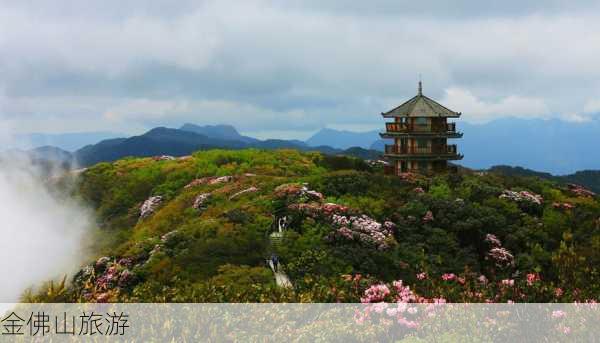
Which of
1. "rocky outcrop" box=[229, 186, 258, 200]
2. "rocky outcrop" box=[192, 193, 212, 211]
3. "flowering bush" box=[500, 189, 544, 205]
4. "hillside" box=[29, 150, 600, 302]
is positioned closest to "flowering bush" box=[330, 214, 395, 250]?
"hillside" box=[29, 150, 600, 302]

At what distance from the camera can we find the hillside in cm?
1446

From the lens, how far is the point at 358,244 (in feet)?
78.2

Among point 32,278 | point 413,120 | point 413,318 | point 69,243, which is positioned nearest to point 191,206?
point 32,278

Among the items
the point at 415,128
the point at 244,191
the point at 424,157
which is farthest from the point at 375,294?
the point at 415,128

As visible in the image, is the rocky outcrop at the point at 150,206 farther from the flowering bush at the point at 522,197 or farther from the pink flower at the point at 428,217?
the flowering bush at the point at 522,197

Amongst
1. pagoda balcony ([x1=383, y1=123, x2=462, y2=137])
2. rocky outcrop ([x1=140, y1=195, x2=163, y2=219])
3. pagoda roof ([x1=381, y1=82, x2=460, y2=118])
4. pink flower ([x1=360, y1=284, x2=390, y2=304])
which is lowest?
rocky outcrop ([x1=140, y1=195, x2=163, y2=219])

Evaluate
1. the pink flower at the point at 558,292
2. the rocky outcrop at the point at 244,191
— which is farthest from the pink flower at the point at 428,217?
the pink flower at the point at 558,292

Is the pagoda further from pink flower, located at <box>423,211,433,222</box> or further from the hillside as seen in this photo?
pink flower, located at <box>423,211,433,222</box>

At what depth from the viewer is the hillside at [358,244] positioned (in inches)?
569

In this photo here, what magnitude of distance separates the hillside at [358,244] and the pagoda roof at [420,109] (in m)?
6.78

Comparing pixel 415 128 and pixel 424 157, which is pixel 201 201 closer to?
pixel 424 157

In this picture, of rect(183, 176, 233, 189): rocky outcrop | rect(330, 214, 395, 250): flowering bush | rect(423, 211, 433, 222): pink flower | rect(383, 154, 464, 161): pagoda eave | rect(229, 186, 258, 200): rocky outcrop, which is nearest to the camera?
rect(330, 214, 395, 250): flowering bush

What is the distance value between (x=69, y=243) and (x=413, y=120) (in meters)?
25.0

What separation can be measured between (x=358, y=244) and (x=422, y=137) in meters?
20.8
